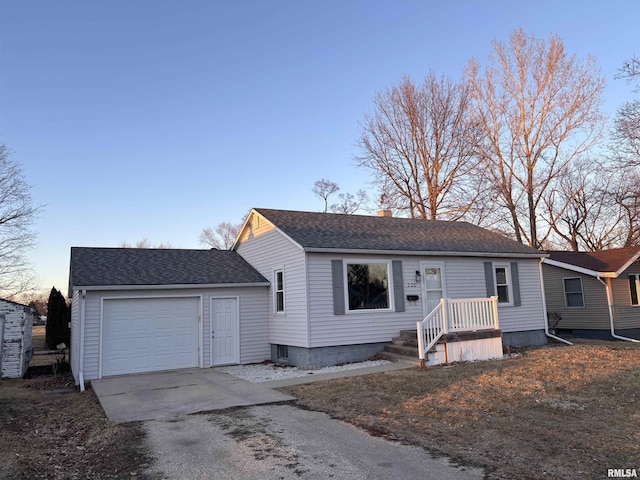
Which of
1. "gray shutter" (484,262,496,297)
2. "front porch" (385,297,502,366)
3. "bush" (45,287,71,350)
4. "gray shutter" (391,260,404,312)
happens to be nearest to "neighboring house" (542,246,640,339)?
"gray shutter" (484,262,496,297)

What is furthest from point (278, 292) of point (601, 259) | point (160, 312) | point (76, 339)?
point (601, 259)

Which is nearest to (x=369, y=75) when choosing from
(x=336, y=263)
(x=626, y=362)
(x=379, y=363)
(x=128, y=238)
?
(x=336, y=263)

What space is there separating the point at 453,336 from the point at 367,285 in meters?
2.74

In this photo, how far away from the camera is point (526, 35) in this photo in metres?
25.0

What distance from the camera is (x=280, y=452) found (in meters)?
5.00

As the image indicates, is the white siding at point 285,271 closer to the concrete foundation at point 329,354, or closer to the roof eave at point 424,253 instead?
the concrete foundation at point 329,354

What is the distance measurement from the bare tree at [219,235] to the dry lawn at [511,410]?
134ft

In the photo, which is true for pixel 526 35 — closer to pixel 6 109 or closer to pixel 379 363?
pixel 379 363

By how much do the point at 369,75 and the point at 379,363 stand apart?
1078cm

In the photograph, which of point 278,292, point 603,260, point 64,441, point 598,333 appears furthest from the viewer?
point 603,260

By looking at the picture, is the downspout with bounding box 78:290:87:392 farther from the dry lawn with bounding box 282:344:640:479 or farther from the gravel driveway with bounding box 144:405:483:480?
the dry lawn with bounding box 282:344:640:479

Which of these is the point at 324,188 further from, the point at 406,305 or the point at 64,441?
the point at 64,441

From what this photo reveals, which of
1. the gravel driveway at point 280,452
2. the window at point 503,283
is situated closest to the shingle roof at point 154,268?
the gravel driveway at point 280,452

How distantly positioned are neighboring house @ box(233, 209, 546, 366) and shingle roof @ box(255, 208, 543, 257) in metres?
0.04
